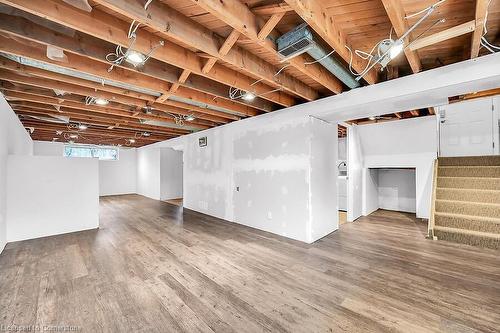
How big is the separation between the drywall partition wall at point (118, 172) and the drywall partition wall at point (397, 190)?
10196 millimetres

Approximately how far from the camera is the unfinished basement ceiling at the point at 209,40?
1648mm

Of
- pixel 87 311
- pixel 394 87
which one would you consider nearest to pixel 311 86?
pixel 394 87

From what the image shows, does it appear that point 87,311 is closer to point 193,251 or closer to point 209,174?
point 193,251

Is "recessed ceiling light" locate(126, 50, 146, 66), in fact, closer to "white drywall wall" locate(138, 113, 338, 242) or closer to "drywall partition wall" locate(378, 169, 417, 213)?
"white drywall wall" locate(138, 113, 338, 242)

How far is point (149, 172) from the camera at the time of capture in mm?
9328

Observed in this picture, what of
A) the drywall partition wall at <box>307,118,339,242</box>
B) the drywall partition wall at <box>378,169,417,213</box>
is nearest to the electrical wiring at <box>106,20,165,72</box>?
the drywall partition wall at <box>307,118,339,242</box>

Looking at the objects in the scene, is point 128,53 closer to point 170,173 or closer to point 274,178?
point 274,178

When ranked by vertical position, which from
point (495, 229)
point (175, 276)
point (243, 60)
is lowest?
point (175, 276)

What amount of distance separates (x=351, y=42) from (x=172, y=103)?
2.79m

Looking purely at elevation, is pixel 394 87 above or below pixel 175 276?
above

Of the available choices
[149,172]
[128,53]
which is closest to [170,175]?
[149,172]

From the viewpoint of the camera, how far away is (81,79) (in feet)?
9.12

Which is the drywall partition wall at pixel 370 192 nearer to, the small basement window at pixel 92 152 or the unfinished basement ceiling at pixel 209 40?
the unfinished basement ceiling at pixel 209 40

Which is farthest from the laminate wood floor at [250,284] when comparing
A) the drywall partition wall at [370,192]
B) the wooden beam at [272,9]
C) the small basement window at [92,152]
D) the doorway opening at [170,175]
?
the small basement window at [92,152]
